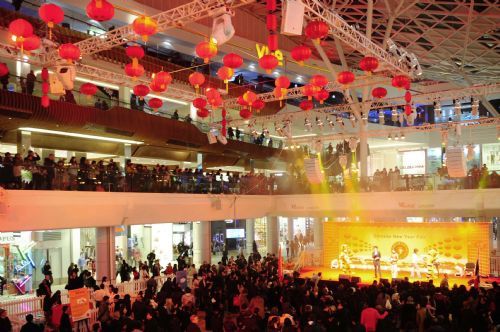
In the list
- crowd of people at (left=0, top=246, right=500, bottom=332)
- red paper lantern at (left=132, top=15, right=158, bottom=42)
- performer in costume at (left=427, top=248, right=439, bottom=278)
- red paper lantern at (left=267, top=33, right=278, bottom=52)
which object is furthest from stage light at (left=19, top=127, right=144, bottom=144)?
performer in costume at (left=427, top=248, right=439, bottom=278)

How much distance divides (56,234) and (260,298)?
39.9ft

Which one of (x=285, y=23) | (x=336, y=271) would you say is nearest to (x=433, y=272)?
(x=336, y=271)

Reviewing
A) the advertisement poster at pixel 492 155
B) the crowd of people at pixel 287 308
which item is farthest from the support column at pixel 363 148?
the advertisement poster at pixel 492 155

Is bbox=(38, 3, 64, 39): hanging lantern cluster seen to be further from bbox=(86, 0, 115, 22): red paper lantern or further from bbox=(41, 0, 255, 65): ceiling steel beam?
bbox=(41, 0, 255, 65): ceiling steel beam

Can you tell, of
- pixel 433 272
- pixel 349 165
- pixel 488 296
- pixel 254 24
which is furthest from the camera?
pixel 349 165

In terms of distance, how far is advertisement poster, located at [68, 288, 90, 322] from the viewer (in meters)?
13.2

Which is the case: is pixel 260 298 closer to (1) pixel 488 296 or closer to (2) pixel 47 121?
(1) pixel 488 296

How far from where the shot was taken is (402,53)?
17703mm

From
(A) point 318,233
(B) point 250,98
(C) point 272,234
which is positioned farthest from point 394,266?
(B) point 250,98

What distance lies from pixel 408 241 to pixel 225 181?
8672 millimetres

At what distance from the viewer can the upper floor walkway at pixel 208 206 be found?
1538 centimetres

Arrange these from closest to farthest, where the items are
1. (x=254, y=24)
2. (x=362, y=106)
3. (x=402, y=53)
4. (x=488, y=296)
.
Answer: (x=488, y=296), (x=402, y=53), (x=362, y=106), (x=254, y=24)

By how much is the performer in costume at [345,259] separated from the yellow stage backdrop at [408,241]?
23cm

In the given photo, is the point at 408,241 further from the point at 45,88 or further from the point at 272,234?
the point at 45,88
